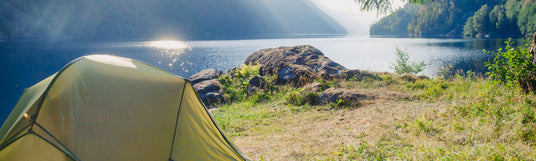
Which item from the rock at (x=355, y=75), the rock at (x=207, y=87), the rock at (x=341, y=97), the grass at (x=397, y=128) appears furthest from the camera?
the rock at (x=207, y=87)

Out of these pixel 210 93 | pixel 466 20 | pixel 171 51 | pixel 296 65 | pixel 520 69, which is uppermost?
pixel 466 20

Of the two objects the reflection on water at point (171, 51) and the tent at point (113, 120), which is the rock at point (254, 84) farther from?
the reflection on water at point (171, 51)

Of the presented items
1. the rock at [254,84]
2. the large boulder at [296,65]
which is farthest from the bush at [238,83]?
the large boulder at [296,65]

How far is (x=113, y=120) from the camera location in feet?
14.4

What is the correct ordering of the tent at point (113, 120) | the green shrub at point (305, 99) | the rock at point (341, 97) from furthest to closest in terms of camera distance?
1. the green shrub at point (305, 99)
2. the rock at point (341, 97)
3. the tent at point (113, 120)

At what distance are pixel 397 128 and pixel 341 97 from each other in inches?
137

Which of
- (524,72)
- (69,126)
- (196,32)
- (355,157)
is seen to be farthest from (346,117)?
(196,32)

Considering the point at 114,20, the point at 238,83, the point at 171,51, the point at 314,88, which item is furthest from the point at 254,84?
the point at 114,20

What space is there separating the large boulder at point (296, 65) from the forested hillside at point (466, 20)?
153 ft

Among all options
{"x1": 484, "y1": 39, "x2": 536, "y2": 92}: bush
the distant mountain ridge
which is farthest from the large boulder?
the distant mountain ridge

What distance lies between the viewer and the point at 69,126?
4.24 meters

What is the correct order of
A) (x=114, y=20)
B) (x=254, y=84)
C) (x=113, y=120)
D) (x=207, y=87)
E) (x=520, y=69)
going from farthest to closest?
(x=114, y=20) → (x=207, y=87) → (x=254, y=84) → (x=520, y=69) → (x=113, y=120)

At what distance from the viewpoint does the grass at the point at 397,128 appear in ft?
15.9

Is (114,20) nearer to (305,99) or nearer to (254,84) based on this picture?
(254,84)
